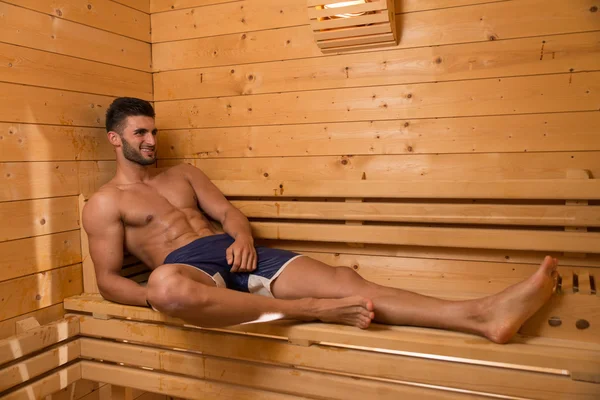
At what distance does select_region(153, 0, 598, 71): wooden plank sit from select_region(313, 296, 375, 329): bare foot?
1.25 metres

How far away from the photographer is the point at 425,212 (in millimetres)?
2373

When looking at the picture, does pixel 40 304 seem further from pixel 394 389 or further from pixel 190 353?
pixel 394 389

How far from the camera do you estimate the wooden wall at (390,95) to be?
2299 mm

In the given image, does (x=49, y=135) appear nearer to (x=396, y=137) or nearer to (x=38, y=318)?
(x=38, y=318)

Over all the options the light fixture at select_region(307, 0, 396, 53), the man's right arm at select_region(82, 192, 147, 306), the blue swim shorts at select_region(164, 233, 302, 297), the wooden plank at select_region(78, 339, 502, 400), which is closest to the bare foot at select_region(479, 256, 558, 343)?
the wooden plank at select_region(78, 339, 502, 400)

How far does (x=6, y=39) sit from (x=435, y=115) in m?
1.87

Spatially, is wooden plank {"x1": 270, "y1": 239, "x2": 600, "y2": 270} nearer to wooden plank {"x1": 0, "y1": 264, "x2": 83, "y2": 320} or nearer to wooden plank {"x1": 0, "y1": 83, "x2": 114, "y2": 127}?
wooden plank {"x1": 0, "y1": 264, "x2": 83, "y2": 320}

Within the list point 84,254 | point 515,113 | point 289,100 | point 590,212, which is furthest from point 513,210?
point 84,254

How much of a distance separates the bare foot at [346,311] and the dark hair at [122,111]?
125 cm

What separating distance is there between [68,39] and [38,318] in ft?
4.24

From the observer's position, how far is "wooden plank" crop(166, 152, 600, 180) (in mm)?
2320

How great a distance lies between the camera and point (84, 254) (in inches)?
104

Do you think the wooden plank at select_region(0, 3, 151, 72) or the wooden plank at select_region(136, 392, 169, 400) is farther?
the wooden plank at select_region(136, 392, 169, 400)

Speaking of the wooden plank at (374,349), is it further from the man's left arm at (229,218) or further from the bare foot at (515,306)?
the man's left arm at (229,218)
